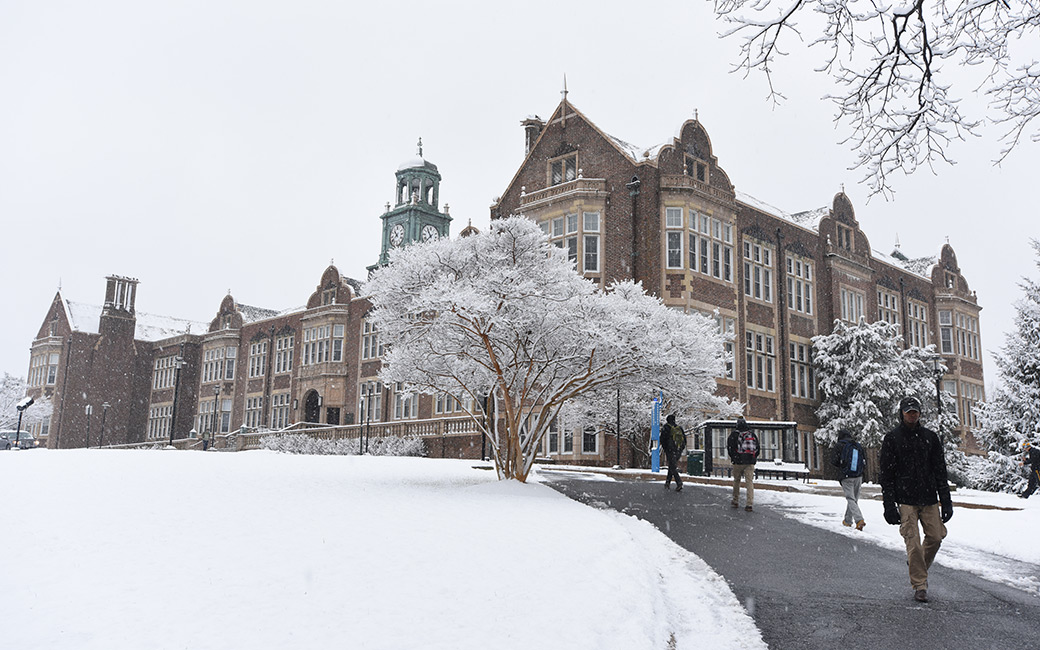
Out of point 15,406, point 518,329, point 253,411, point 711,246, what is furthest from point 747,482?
point 15,406

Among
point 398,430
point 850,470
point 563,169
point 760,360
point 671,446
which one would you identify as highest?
point 563,169

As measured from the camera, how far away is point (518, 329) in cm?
1673

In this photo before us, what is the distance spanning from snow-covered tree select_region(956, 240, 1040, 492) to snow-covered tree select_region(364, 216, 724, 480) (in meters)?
13.0

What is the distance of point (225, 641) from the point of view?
5.24 metres

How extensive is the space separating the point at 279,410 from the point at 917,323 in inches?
1494

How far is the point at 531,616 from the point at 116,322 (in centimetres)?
6747

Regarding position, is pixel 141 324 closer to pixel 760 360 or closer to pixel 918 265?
pixel 760 360

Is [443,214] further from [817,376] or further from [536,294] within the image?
[536,294]

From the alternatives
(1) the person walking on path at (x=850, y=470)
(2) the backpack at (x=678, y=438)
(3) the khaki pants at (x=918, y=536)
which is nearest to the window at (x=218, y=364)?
(2) the backpack at (x=678, y=438)

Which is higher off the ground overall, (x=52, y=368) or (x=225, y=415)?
(x=52, y=368)

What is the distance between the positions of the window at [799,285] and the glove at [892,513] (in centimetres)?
2913

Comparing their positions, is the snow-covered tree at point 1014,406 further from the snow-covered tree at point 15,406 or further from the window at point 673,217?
the snow-covered tree at point 15,406

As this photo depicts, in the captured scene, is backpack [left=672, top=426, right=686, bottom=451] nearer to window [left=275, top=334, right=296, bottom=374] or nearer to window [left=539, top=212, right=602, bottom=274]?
window [left=539, top=212, right=602, bottom=274]

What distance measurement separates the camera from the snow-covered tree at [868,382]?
110 ft
